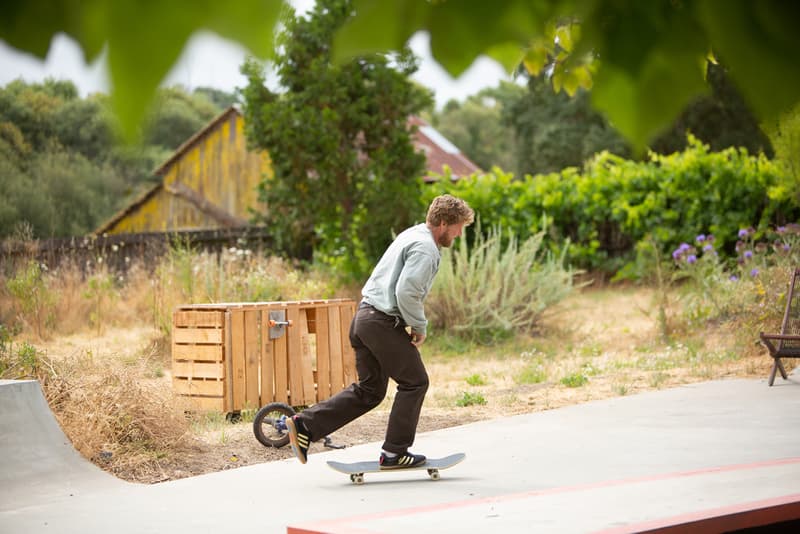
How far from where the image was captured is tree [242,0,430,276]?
556 inches

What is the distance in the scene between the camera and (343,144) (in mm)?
14586

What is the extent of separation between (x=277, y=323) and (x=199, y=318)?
61 centimetres

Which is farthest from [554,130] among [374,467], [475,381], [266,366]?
[374,467]

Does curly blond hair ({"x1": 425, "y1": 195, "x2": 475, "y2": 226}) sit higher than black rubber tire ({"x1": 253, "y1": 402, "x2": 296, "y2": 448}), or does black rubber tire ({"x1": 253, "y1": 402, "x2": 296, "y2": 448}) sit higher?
curly blond hair ({"x1": 425, "y1": 195, "x2": 475, "y2": 226})

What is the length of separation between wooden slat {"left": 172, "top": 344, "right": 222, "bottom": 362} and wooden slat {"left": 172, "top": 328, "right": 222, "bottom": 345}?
0.15ft

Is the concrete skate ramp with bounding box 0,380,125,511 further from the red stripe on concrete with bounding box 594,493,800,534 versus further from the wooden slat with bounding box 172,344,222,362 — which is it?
the red stripe on concrete with bounding box 594,493,800,534

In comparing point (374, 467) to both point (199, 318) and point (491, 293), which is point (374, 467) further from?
point (491, 293)

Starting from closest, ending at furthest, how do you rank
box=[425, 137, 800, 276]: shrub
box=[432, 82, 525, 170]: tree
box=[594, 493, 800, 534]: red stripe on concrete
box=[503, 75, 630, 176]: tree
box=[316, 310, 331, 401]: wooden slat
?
box=[594, 493, 800, 534]: red stripe on concrete, box=[316, 310, 331, 401]: wooden slat, box=[425, 137, 800, 276]: shrub, box=[503, 75, 630, 176]: tree, box=[432, 82, 525, 170]: tree

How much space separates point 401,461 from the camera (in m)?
5.48

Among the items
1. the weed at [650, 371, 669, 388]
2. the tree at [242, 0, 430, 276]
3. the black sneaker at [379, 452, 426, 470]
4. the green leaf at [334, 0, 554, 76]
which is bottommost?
the weed at [650, 371, 669, 388]

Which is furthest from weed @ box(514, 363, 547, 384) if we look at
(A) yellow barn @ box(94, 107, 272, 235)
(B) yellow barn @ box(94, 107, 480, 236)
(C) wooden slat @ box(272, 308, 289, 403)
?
(A) yellow barn @ box(94, 107, 272, 235)

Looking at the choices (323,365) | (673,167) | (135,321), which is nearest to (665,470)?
(323,365)

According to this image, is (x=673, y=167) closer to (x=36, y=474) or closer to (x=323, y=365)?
(x=323, y=365)

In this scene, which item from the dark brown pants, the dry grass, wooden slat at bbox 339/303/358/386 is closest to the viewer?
the dark brown pants
